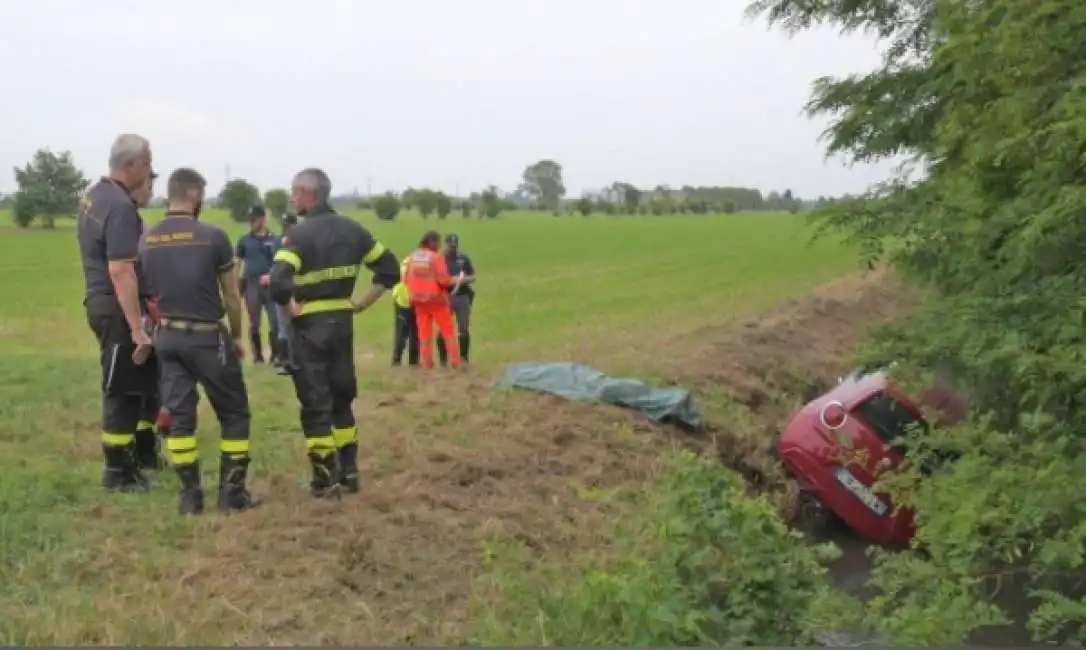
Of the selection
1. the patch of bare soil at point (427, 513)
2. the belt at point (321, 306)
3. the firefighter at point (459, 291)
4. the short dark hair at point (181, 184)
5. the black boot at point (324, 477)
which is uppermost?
the short dark hair at point (181, 184)

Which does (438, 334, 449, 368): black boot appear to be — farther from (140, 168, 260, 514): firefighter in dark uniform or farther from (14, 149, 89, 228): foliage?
(14, 149, 89, 228): foliage

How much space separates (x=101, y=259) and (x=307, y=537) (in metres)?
2.15

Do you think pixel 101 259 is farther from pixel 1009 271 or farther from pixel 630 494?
pixel 1009 271

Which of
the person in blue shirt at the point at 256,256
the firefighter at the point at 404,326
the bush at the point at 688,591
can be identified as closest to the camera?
the bush at the point at 688,591

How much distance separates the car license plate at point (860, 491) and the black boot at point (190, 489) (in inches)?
224

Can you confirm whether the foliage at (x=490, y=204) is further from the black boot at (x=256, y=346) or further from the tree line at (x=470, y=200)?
the black boot at (x=256, y=346)

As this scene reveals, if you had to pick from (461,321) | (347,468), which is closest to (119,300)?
(347,468)

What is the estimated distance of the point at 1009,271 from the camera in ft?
19.0

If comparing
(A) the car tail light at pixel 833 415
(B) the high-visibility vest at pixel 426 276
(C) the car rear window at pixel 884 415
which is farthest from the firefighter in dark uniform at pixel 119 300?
(C) the car rear window at pixel 884 415

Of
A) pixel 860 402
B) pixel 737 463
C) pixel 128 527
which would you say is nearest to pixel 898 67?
pixel 860 402

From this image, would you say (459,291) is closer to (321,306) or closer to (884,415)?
(884,415)

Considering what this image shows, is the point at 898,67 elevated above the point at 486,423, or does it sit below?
above

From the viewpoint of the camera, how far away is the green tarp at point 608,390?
10.7 m

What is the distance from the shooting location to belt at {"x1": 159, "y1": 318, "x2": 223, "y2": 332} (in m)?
6.01
